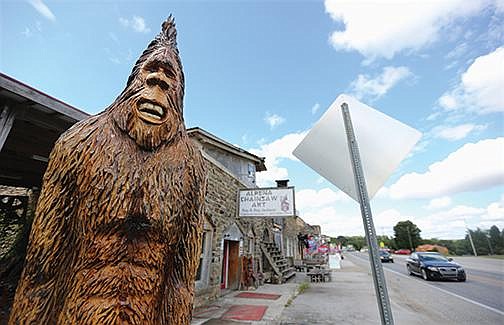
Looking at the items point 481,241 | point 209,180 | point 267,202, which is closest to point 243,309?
point 267,202

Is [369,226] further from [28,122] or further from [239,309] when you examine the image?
[239,309]

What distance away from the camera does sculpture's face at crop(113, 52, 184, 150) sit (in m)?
1.20

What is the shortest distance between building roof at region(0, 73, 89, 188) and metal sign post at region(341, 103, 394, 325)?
305 centimetres

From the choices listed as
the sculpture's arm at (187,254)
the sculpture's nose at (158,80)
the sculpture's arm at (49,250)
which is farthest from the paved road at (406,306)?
the sculpture's nose at (158,80)

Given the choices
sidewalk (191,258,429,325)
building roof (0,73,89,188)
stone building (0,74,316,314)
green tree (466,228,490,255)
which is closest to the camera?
building roof (0,73,89,188)

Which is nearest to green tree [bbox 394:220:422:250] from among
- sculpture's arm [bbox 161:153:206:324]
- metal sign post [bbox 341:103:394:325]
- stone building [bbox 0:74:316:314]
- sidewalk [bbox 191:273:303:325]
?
stone building [bbox 0:74:316:314]

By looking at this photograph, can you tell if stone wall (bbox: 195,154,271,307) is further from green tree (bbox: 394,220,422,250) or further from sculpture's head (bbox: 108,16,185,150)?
green tree (bbox: 394,220,422,250)

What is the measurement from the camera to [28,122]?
3.29 m

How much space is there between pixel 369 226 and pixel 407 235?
198 feet

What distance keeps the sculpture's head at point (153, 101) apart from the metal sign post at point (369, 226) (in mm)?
1045

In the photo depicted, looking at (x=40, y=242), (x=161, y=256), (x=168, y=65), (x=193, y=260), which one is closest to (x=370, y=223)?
(x=193, y=260)

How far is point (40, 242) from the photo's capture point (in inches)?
44.0

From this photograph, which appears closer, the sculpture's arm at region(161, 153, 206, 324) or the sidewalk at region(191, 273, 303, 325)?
the sculpture's arm at region(161, 153, 206, 324)

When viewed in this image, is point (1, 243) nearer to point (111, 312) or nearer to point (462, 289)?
point (111, 312)
